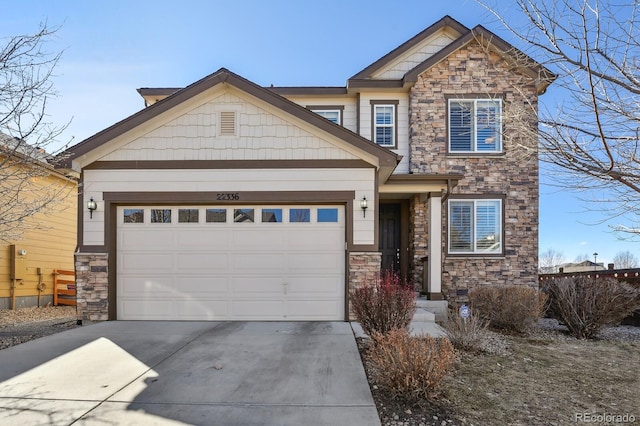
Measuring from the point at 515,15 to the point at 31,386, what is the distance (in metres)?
6.86

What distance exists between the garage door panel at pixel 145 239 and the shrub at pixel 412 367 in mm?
5649

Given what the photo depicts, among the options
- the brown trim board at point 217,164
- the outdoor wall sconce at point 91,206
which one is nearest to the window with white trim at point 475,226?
the brown trim board at point 217,164

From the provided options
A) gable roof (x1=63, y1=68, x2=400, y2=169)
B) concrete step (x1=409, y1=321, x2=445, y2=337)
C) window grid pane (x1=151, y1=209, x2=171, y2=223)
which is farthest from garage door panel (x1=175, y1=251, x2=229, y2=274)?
concrete step (x1=409, y1=321, x2=445, y2=337)

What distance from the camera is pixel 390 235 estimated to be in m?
11.8

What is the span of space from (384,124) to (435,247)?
3968mm

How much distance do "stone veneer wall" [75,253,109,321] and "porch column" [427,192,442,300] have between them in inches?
285

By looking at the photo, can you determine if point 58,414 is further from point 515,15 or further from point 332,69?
point 332,69

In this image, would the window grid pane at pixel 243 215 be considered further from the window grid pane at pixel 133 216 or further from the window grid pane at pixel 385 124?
the window grid pane at pixel 385 124

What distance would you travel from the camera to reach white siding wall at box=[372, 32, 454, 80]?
39.1ft

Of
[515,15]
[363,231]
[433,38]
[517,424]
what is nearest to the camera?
[517,424]

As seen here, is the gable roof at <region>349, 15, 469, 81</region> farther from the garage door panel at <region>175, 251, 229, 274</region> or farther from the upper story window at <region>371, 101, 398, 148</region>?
the garage door panel at <region>175, 251, 229, 274</region>

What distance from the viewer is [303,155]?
8.45m

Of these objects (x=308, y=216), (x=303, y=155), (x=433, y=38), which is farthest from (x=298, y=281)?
(x=433, y=38)

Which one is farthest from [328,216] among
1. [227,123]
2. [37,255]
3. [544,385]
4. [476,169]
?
[37,255]
